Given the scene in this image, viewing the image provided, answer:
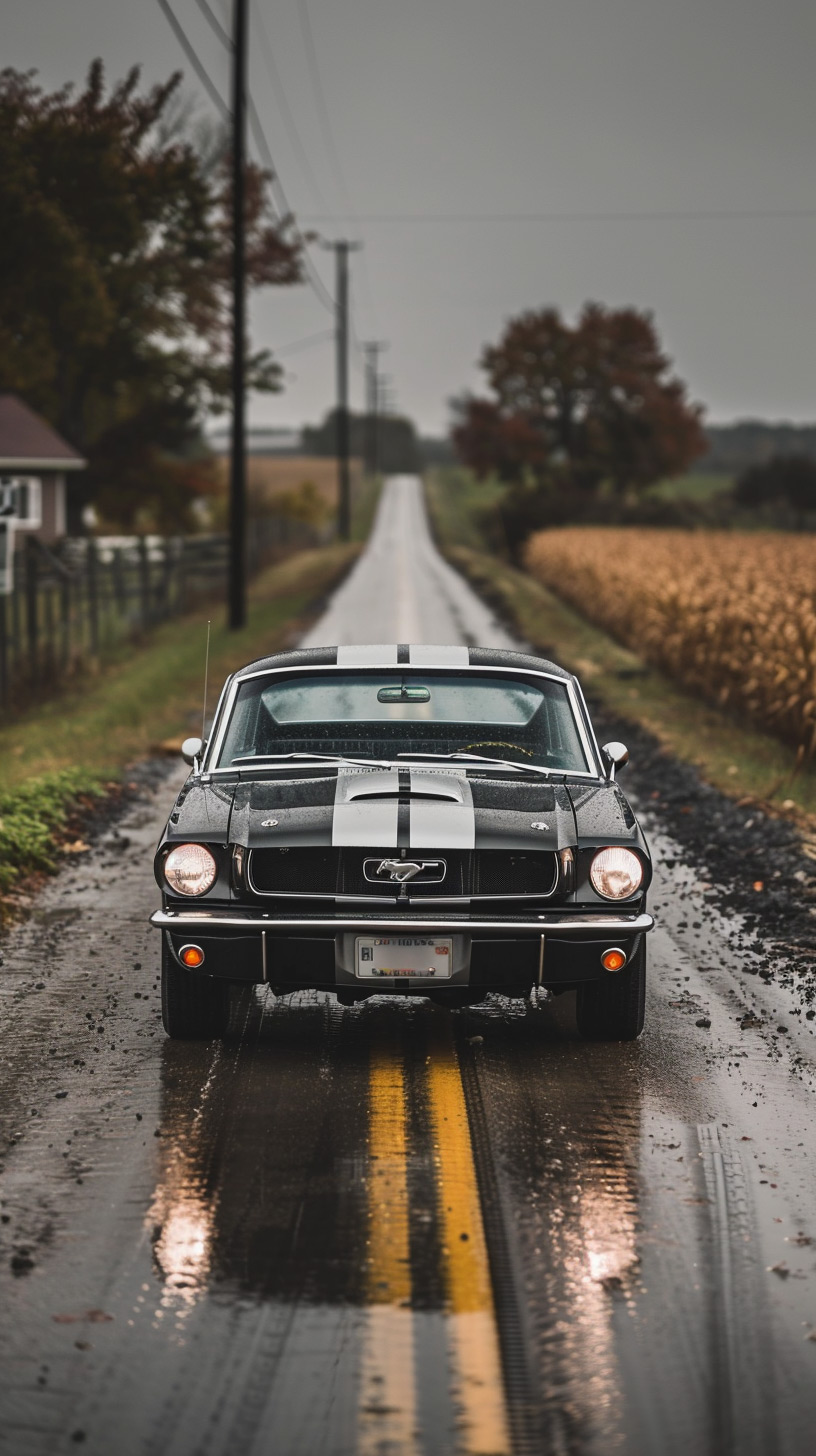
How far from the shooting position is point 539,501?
67375 mm

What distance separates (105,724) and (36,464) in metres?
30.0

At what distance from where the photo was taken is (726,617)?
18672 millimetres

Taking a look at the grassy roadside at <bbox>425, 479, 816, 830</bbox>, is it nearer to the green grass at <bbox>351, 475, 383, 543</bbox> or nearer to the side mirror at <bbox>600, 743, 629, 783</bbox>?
the side mirror at <bbox>600, 743, 629, 783</bbox>

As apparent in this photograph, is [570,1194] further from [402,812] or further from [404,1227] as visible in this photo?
[402,812]

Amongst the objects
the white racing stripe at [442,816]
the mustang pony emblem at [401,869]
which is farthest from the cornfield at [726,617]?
the mustang pony emblem at [401,869]

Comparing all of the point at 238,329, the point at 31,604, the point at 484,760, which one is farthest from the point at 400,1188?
the point at 238,329

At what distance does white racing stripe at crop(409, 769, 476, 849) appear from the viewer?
5.98 m

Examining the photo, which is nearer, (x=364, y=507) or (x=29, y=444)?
(x=29, y=444)

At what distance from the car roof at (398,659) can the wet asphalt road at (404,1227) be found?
1.53m

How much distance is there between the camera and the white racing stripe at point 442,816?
5977mm

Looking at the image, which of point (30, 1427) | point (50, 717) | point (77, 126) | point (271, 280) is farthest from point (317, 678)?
point (271, 280)

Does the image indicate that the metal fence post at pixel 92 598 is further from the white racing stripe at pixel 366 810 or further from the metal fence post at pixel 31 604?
the white racing stripe at pixel 366 810

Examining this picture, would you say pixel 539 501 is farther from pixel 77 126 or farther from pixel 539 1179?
pixel 539 1179

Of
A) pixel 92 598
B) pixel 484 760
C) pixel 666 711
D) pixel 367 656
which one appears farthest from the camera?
pixel 92 598
